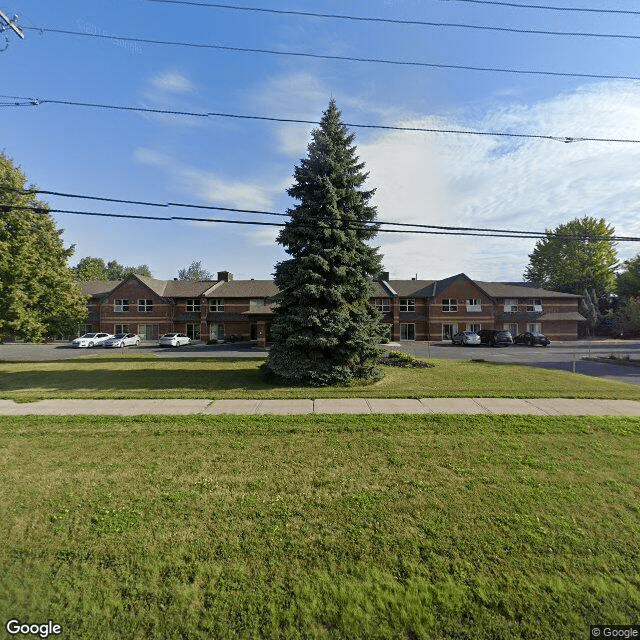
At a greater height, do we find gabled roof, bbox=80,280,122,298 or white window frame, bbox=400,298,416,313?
gabled roof, bbox=80,280,122,298

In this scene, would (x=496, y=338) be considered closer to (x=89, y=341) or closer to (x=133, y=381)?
(x=133, y=381)

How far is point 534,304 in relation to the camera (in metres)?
39.7

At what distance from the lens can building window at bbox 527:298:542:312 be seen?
39500 mm

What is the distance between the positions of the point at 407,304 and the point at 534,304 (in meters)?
15.7

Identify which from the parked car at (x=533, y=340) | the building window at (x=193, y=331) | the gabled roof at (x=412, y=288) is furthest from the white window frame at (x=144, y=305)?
the parked car at (x=533, y=340)

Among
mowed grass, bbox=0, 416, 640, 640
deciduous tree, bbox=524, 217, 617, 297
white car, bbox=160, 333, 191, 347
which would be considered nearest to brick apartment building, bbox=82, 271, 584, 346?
white car, bbox=160, 333, 191, 347

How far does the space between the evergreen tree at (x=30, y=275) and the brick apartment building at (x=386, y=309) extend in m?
14.6

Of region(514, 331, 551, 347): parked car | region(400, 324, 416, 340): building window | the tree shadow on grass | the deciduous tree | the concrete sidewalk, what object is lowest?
the concrete sidewalk

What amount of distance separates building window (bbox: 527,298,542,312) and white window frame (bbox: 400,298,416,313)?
14203 millimetres

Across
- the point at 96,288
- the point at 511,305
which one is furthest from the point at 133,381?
the point at 511,305

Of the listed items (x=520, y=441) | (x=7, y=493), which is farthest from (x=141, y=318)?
(x=520, y=441)

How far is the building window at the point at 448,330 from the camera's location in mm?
37594

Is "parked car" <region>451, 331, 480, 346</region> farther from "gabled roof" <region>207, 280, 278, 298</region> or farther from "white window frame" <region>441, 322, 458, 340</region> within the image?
"gabled roof" <region>207, 280, 278, 298</region>

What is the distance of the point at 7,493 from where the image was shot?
14.6 ft
